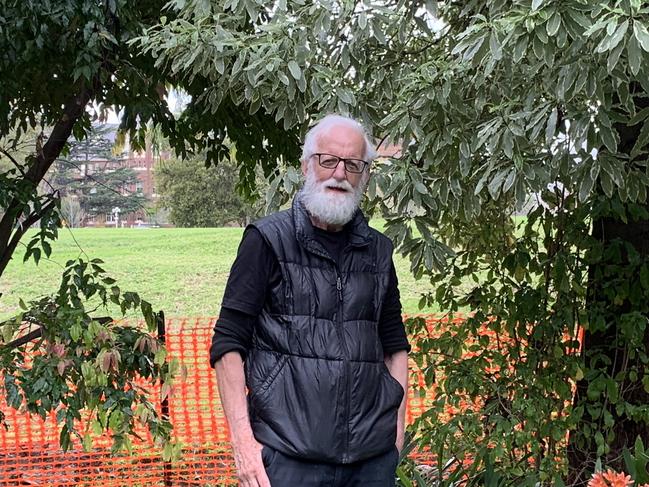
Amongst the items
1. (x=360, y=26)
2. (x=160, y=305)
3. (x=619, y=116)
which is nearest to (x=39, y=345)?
(x=360, y=26)

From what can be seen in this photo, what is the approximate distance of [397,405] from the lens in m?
2.18

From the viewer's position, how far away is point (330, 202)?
2082 mm

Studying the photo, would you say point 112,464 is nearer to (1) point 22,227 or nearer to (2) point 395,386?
(1) point 22,227

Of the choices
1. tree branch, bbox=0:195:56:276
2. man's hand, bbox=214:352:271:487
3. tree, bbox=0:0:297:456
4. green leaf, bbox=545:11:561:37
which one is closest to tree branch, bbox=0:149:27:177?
tree, bbox=0:0:297:456

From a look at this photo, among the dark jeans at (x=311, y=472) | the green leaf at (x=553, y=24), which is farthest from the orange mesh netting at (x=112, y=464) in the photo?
the green leaf at (x=553, y=24)

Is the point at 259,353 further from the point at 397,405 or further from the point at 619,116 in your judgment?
the point at 619,116

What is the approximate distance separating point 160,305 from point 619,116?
42.3 ft

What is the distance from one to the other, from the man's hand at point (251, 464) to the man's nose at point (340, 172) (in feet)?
2.32

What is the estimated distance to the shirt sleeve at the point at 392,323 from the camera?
2.31 m

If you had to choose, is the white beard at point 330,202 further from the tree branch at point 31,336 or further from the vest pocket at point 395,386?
the tree branch at point 31,336

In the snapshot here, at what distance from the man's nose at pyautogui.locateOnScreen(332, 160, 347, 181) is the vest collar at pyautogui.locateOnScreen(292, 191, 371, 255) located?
0.12 m

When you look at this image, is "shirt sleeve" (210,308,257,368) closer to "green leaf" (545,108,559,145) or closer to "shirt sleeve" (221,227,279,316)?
"shirt sleeve" (221,227,279,316)

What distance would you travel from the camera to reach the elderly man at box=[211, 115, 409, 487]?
2.02 m

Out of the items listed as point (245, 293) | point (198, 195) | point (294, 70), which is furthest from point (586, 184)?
point (198, 195)
